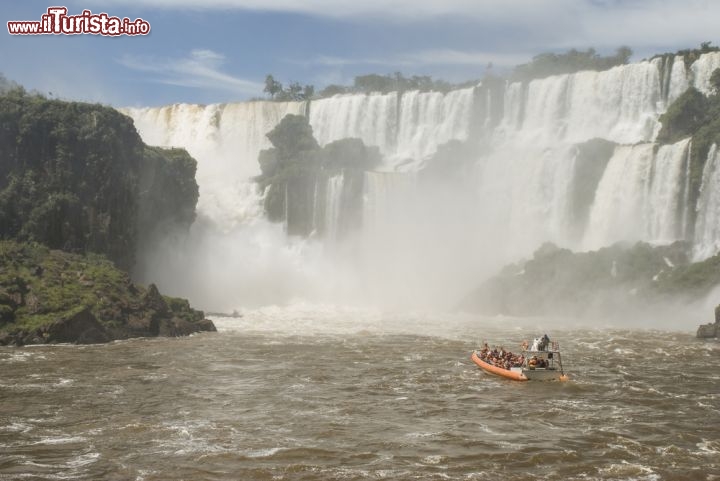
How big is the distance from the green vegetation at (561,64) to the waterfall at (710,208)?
27637 mm

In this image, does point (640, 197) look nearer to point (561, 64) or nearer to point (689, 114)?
point (689, 114)

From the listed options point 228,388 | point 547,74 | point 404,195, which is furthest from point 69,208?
point 547,74

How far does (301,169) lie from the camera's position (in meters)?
65.8

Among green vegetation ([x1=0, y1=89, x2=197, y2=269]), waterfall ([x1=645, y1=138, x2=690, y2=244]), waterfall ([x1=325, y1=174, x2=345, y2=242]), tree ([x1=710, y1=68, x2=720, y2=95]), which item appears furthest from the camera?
waterfall ([x1=325, y1=174, x2=345, y2=242])

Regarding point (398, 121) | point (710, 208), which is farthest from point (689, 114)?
point (398, 121)

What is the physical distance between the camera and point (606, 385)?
27.1 meters

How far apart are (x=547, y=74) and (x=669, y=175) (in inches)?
1072

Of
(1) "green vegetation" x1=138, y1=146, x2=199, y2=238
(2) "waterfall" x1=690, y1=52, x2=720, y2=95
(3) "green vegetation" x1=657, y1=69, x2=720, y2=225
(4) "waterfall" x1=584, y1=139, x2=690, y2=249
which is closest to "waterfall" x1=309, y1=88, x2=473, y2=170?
(2) "waterfall" x1=690, y1=52, x2=720, y2=95

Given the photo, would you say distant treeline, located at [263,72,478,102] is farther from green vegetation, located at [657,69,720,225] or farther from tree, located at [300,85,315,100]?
green vegetation, located at [657,69,720,225]

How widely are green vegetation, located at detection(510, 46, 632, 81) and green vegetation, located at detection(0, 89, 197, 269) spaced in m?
38.6

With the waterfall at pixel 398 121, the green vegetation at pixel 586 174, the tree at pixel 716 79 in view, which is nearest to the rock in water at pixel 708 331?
the green vegetation at pixel 586 174

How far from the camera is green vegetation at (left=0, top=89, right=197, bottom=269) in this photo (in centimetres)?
4294

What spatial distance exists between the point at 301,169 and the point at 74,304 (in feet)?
103

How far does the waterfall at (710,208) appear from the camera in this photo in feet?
151
